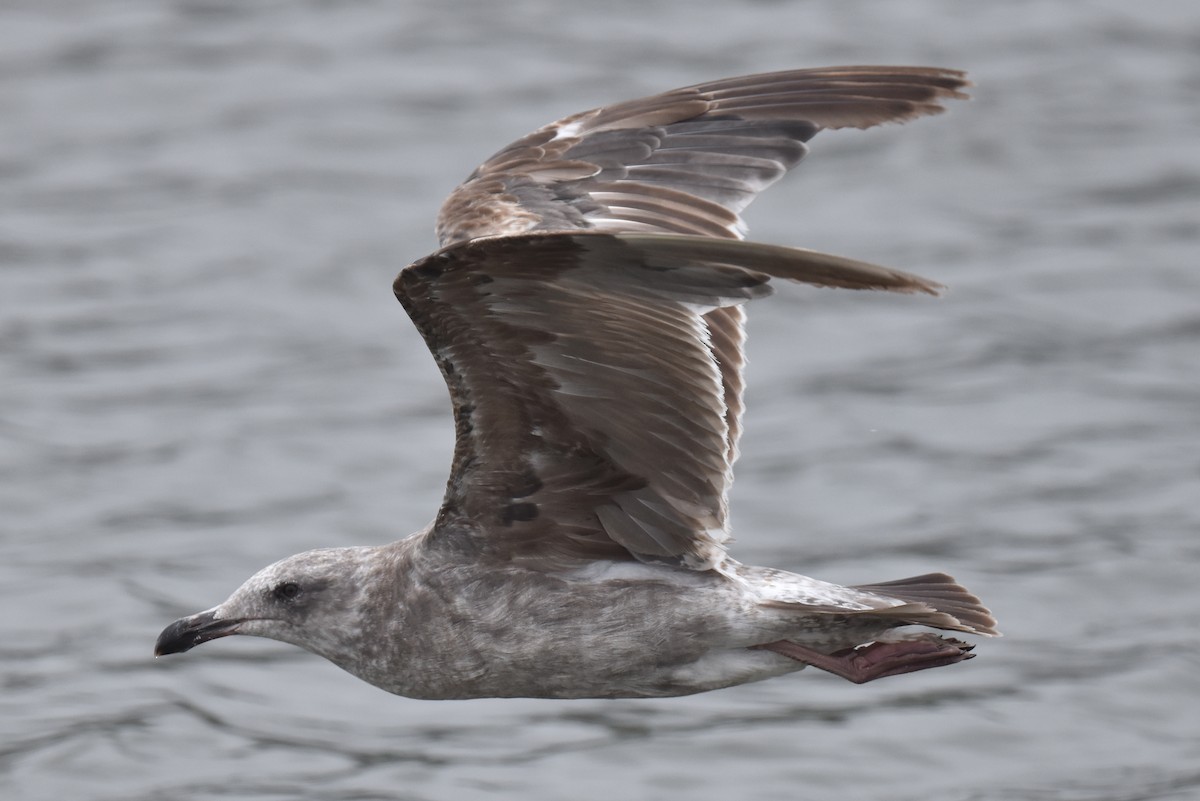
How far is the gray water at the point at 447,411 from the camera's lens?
9453 millimetres

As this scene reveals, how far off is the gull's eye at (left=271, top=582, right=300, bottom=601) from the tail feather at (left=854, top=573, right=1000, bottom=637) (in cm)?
191

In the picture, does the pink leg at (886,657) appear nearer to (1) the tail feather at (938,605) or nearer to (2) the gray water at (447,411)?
(1) the tail feather at (938,605)

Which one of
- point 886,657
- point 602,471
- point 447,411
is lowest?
point 886,657

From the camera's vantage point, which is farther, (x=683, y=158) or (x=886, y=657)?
(x=683, y=158)

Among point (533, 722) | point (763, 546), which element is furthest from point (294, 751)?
point (763, 546)

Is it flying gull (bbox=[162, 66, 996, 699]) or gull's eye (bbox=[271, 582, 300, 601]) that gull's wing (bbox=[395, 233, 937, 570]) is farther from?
gull's eye (bbox=[271, 582, 300, 601])

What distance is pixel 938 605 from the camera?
22.2 feet

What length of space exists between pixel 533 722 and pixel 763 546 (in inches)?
76.1

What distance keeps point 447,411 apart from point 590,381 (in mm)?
6302

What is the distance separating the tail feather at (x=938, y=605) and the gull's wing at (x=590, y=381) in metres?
0.63

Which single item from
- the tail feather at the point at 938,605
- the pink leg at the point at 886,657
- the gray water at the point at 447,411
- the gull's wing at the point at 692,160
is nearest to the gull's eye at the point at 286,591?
the gull's wing at the point at 692,160

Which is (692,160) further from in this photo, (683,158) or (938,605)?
(938,605)

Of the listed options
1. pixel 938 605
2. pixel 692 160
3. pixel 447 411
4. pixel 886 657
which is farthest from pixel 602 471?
pixel 447 411

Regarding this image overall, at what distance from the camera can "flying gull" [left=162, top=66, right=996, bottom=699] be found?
18.7 feet
